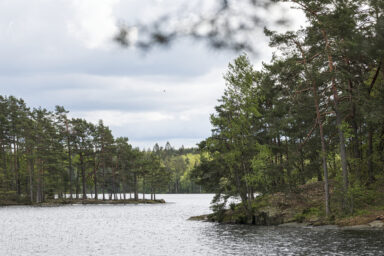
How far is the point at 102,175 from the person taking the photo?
10500 centimetres

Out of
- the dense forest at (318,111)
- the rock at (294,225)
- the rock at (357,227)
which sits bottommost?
the rock at (294,225)

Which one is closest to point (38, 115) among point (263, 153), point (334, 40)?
point (263, 153)

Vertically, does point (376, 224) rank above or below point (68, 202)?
above

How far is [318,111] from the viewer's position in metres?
37.7

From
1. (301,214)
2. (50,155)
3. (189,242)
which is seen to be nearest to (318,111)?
(301,214)

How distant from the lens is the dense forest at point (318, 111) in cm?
3516

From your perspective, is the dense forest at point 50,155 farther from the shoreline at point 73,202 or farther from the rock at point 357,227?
the rock at point 357,227

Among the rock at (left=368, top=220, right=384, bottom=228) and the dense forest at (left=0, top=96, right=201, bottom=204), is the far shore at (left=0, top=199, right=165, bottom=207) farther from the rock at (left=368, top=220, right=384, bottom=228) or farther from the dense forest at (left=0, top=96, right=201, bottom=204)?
the rock at (left=368, top=220, right=384, bottom=228)

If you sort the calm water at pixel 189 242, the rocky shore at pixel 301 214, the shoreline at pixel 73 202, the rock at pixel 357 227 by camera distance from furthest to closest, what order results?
the shoreline at pixel 73 202
the rocky shore at pixel 301 214
the rock at pixel 357 227
the calm water at pixel 189 242

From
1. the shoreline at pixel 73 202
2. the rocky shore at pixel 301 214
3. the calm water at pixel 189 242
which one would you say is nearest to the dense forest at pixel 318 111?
the rocky shore at pixel 301 214

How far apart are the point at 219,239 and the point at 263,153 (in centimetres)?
1213

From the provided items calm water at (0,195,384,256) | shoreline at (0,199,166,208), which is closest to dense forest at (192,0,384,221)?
calm water at (0,195,384,256)

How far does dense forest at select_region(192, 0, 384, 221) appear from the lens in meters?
35.2

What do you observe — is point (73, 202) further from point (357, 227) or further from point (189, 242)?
point (357, 227)
